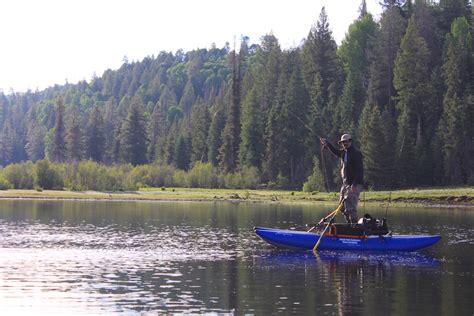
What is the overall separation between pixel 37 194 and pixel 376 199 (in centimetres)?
3766

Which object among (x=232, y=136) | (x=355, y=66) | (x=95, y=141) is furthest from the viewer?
(x=95, y=141)

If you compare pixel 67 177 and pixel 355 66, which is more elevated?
pixel 355 66

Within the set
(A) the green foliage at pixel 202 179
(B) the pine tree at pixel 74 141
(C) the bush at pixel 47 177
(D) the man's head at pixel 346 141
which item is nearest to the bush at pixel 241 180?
(A) the green foliage at pixel 202 179

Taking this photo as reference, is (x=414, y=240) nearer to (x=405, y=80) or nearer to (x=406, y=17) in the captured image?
(x=405, y=80)

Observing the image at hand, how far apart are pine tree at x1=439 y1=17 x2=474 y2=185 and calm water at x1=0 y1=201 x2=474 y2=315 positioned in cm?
4807

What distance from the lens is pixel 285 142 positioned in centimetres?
11238

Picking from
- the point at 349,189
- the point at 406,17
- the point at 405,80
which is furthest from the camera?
the point at 406,17

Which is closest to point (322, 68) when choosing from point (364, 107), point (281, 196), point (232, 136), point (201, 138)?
point (232, 136)

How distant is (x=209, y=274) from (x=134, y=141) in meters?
123

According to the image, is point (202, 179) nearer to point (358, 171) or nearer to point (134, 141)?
point (134, 141)

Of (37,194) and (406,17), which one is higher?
→ (406,17)

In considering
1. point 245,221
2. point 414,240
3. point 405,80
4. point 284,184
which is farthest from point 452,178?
point 414,240

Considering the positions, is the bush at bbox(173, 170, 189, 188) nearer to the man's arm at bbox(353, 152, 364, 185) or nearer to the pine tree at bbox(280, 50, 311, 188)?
the pine tree at bbox(280, 50, 311, 188)

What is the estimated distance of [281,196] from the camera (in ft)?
285
